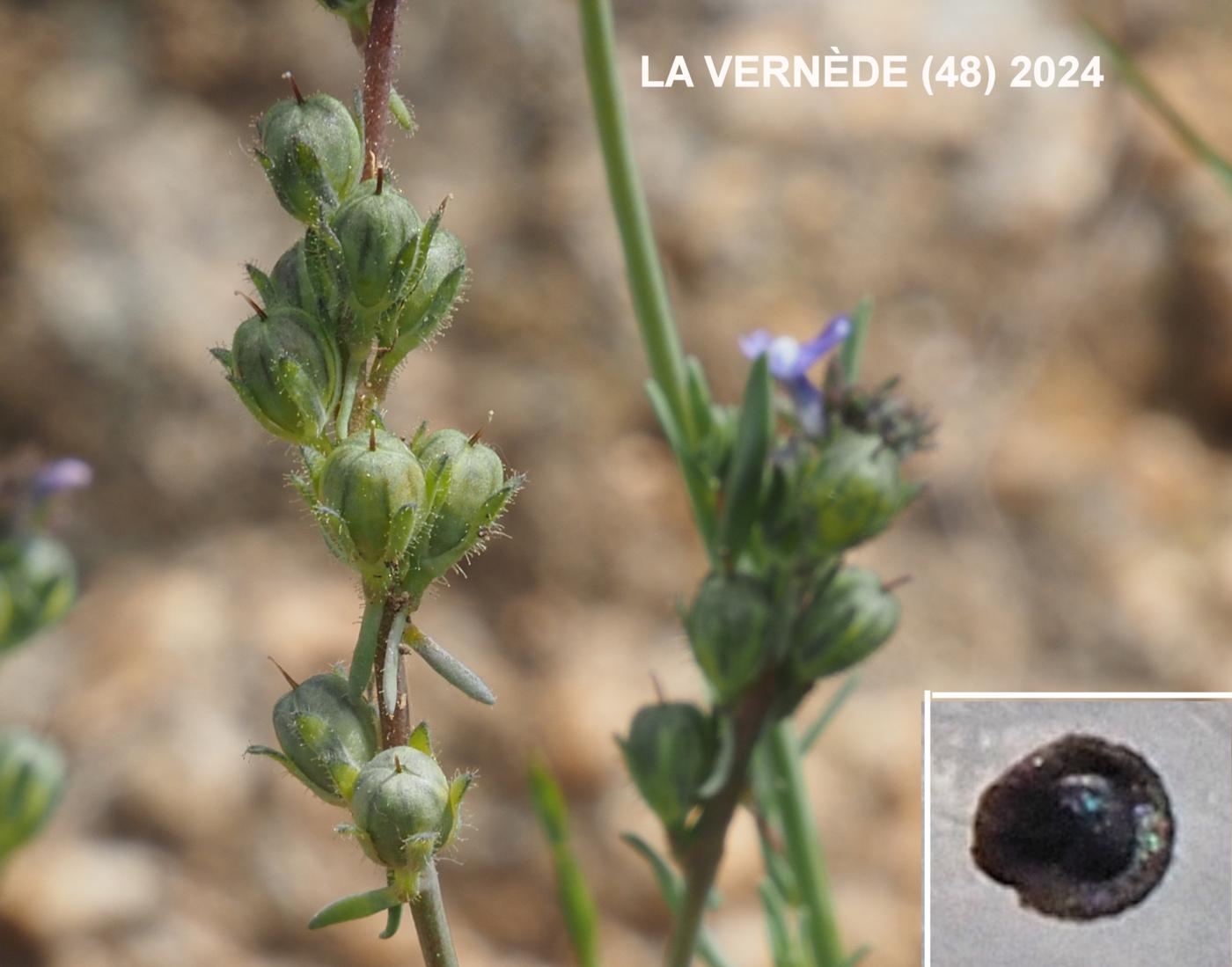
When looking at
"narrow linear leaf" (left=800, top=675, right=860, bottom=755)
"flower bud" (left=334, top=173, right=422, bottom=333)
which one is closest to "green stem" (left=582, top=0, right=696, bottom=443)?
"narrow linear leaf" (left=800, top=675, right=860, bottom=755)

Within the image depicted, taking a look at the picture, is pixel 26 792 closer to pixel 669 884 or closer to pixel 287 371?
pixel 669 884

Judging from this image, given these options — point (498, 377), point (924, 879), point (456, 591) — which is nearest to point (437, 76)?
point (498, 377)

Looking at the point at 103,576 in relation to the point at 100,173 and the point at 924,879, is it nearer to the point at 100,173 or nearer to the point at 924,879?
the point at 100,173

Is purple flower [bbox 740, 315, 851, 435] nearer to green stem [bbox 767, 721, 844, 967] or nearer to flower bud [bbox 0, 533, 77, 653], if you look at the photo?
green stem [bbox 767, 721, 844, 967]

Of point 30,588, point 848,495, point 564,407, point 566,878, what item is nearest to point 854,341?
point 848,495

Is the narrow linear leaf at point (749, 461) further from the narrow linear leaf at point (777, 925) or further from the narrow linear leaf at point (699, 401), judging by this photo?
the narrow linear leaf at point (777, 925)

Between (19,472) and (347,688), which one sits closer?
(347,688)

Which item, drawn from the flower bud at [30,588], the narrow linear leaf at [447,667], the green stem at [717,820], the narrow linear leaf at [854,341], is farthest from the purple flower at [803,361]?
the flower bud at [30,588]
